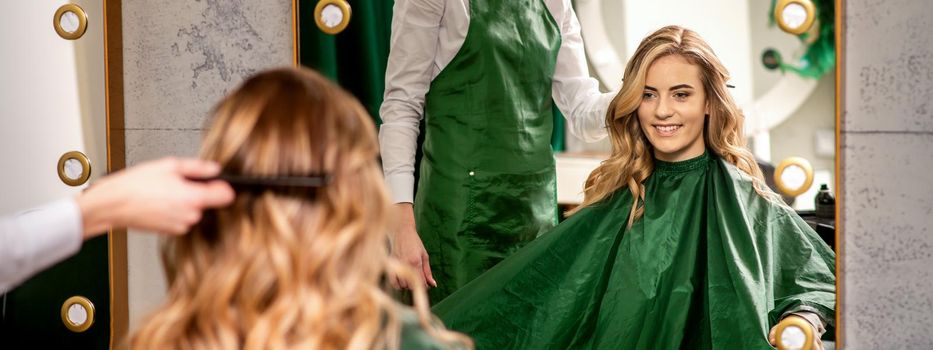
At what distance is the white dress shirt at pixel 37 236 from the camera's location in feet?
4.73

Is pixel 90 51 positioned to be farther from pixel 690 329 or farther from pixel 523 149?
pixel 690 329

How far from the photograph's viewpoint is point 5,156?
307 centimetres

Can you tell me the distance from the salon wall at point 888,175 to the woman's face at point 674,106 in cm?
35

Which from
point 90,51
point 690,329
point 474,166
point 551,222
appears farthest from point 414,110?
point 90,51

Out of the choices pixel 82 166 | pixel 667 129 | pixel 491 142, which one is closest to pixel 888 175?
pixel 667 129

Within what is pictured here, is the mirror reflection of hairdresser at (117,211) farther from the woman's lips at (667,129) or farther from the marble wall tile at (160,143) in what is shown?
the marble wall tile at (160,143)

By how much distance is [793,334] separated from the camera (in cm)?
223

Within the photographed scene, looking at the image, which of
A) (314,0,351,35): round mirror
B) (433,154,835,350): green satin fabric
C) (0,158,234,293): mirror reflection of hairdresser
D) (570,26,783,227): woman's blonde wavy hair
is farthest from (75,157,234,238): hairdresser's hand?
(314,0,351,35): round mirror

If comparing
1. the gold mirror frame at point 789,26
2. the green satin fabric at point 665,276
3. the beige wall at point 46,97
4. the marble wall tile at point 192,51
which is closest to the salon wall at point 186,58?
the marble wall tile at point 192,51

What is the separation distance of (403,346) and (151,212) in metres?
0.38

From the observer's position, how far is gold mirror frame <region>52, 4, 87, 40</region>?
2861 millimetres

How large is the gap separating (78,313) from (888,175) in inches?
86.0

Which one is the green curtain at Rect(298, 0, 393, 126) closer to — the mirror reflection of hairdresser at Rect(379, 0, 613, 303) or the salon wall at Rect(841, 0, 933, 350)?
the mirror reflection of hairdresser at Rect(379, 0, 613, 303)

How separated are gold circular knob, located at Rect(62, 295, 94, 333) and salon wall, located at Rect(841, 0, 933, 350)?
2.02 metres
